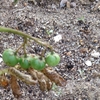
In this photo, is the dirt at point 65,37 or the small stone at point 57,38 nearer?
the dirt at point 65,37

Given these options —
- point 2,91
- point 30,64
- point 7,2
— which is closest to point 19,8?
point 7,2

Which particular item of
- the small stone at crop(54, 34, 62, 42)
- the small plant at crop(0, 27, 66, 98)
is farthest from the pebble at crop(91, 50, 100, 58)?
the small plant at crop(0, 27, 66, 98)

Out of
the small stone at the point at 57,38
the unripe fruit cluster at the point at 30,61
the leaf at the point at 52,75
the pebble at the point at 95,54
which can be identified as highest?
the small stone at the point at 57,38

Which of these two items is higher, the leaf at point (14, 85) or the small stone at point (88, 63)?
the small stone at point (88, 63)

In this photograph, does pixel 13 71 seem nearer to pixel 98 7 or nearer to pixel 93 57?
pixel 93 57

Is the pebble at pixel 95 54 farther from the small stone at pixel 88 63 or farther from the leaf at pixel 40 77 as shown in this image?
the leaf at pixel 40 77

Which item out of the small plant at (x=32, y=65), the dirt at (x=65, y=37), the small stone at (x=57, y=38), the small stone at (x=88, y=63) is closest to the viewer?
the small plant at (x=32, y=65)

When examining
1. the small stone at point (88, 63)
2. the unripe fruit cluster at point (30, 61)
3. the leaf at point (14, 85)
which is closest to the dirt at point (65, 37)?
the small stone at point (88, 63)

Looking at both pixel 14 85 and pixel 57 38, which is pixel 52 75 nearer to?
pixel 14 85
